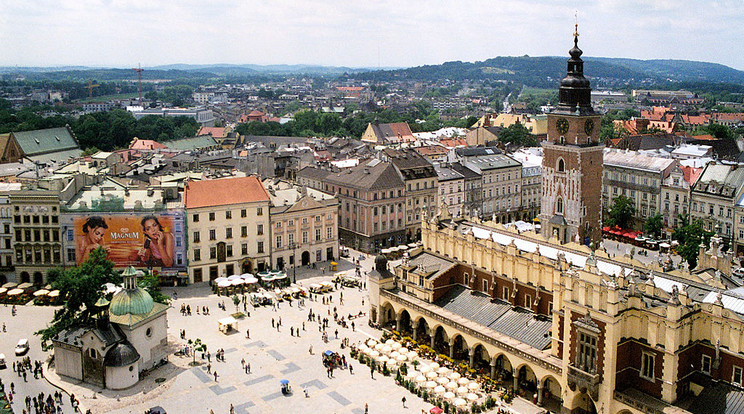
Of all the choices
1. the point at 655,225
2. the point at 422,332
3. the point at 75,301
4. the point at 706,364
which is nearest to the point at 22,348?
the point at 75,301

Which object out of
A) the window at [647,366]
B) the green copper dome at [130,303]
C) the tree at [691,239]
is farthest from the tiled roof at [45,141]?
the window at [647,366]

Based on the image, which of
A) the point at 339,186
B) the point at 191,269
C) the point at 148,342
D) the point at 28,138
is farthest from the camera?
the point at 28,138

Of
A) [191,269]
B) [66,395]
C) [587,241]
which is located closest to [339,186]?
[191,269]

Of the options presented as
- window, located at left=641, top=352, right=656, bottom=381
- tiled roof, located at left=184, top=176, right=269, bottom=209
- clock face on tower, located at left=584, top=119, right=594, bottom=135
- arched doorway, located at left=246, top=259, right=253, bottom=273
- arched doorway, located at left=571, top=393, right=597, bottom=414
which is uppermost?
clock face on tower, located at left=584, top=119, right=594, bottom=135

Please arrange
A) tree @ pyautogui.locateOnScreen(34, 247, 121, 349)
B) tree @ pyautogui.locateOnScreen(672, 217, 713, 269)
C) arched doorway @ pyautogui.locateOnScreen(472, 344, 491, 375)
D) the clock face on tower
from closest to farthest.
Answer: arched doorway @ pyautogui.locateOnScreen(472, 344, 491, 375) < tree @ pyautogui.locateOnScreen(34, 247, 121, 349) < the clock face on tower < tree @ pyautogui.locateOnScreen(672, 217, 713, 269)

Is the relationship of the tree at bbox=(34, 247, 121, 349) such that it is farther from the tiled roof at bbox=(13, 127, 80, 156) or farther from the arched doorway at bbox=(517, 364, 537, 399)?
the tiled roof at bbox=(13, 127, 80, 156)

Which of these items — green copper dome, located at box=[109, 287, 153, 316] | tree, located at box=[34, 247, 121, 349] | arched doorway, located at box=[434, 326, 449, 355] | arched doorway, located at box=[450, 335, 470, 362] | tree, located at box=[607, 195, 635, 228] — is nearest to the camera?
green copper dome, located at box=[109, 287, 153, 316]

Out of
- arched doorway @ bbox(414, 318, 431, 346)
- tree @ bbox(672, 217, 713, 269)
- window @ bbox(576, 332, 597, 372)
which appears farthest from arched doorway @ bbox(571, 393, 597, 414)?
tree @ bbox(672, 217, 713, 269)

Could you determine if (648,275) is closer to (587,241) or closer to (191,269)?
(587,241)
